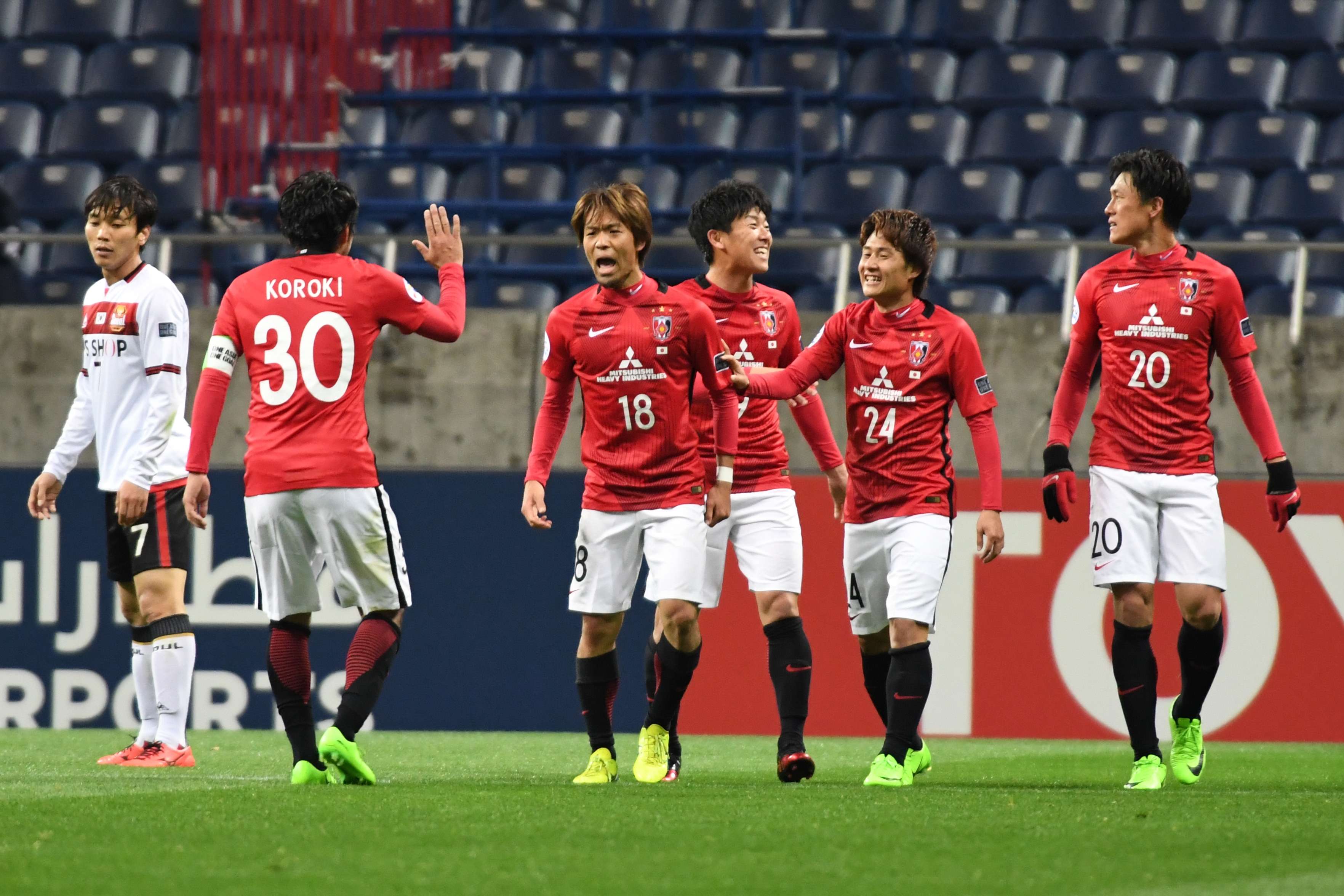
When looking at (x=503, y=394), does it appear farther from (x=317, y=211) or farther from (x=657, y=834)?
(x=657, y=834)

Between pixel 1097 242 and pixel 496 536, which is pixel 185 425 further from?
pixel 1097 242

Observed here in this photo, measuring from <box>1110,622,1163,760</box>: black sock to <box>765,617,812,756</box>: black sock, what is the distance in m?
0.99

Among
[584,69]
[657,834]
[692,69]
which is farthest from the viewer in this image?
[584,69]

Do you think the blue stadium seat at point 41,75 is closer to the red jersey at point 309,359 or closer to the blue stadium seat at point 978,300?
the blue stadium seat at point 978,300

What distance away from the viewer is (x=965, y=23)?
13.8 meters

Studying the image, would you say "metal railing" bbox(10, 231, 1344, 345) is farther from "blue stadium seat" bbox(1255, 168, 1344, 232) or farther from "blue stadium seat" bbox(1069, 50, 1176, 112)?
"blue stadium seat" bbox(1069, 50, 1176, 112)

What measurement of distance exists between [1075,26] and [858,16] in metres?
1.60

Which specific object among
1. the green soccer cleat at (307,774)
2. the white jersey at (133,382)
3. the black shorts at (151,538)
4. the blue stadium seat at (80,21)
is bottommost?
the green soccer cleat at (307,774)

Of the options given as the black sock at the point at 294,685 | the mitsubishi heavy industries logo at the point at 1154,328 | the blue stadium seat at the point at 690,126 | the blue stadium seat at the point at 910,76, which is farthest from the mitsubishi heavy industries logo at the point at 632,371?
the blue stadium seat at the point at 910,76

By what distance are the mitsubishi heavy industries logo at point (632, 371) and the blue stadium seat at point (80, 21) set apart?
1011cm

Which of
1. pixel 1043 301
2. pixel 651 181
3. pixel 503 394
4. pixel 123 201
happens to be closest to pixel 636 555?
pixel 123 201

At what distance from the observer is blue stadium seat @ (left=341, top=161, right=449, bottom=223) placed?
41.6 ft

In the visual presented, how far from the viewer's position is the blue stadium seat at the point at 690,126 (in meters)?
12.9

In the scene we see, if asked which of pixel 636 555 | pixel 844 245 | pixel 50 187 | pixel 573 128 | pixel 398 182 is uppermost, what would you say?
pixel 573 128
